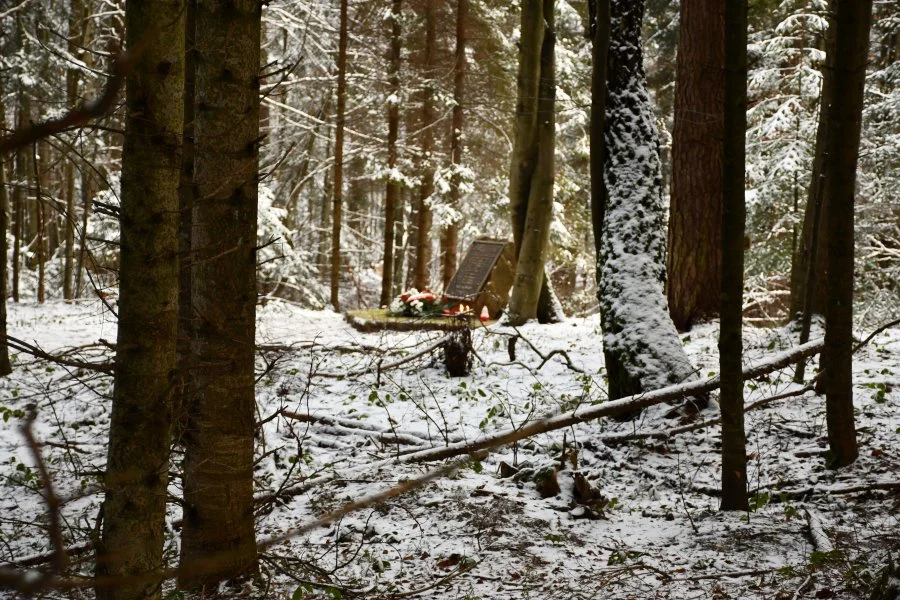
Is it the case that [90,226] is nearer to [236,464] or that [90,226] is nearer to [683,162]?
[683,162]

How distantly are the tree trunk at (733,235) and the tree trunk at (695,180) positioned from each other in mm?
5663

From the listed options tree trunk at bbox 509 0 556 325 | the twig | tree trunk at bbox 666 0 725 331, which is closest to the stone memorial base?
tree trunk at bbox 509 0 556 325

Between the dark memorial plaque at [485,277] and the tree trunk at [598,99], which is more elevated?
the tree trunk at [598,99]

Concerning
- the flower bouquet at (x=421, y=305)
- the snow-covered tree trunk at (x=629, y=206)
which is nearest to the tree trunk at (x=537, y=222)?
the flower bouquet at (x=421, y=305)

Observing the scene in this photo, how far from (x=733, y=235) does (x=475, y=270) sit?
9.20m

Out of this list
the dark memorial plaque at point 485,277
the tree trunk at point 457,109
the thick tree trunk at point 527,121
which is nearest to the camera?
the thick tree trunk at point 527,121

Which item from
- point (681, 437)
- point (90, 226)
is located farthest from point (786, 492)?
point (90, 226)

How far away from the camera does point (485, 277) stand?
42.2 feet

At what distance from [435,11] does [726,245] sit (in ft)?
46.0

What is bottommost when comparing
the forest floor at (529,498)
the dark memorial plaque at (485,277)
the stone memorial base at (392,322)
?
the forest floor at (529,498)

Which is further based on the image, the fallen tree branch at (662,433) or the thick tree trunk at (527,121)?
the thick tree trunk at (527,121)

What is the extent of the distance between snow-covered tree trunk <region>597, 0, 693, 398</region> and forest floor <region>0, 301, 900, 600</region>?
864 mm

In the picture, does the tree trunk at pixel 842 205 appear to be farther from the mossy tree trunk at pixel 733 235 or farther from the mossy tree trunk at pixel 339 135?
the mossy tree trunk at pixel 339 135

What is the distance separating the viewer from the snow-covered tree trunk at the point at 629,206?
6.52m
